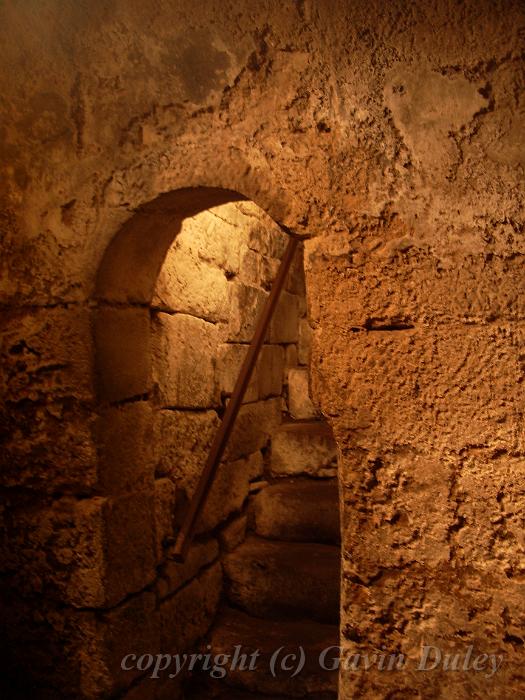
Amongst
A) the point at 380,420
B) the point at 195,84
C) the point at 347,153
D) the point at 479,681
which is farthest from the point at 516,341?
the point at 195,84

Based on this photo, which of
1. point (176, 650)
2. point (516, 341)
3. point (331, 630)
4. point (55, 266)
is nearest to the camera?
point (516, 341)

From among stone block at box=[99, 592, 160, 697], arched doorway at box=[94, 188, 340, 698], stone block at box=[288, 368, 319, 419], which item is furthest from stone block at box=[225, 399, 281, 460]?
stone block at box=[99, 592, 160, 697]

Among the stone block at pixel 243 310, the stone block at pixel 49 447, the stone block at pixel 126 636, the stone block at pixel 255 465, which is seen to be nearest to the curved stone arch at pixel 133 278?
the stone block at pixel 49 447

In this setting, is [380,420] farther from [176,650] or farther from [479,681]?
[176,650]

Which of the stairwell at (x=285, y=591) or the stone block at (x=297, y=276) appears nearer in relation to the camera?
the stairwell at (x=285, y=591)

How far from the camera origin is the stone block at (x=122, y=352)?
6.28ft

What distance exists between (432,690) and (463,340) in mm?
899

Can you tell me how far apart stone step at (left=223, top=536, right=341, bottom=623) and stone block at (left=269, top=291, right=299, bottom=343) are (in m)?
1.36

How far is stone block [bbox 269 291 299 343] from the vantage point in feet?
12.3

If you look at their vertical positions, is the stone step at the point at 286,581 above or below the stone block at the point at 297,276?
below

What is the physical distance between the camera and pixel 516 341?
4.35ft

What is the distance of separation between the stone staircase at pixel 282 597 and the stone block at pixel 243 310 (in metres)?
0.99

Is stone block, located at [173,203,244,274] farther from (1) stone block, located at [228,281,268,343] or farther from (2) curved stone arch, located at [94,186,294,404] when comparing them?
(2) curved stone arch, located at [94,186,294,404]

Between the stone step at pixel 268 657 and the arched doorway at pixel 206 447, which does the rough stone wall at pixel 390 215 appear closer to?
the arched doorway at pixel 206 447
